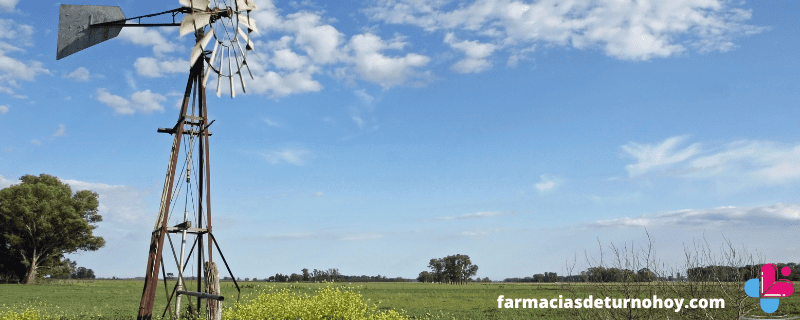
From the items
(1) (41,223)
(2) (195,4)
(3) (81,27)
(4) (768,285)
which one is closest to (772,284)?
(4) (768,285)

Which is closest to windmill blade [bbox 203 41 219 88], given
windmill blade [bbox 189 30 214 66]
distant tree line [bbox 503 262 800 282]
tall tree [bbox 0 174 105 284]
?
windmill blade [bbox 189 30 214 66]

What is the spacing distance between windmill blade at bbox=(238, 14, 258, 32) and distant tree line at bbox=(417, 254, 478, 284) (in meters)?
132

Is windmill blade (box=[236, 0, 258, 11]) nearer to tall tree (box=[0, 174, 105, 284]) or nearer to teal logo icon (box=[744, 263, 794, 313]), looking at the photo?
teal logo icon (box=[744, 263, 794, 313])

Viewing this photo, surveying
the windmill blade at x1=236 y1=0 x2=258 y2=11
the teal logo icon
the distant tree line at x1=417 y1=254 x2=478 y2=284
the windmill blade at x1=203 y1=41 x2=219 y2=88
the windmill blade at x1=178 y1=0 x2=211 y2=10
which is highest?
the windmill blade at x1=236 y1=0 x2=258 y2=11

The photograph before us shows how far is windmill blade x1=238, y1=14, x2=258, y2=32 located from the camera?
49.0 ft

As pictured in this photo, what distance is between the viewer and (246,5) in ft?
49.3

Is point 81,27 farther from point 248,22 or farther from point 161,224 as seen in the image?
point 161,224

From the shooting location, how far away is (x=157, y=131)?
51.1ft

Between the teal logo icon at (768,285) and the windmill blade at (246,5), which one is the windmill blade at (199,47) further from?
the teal logo icon at (768,285)

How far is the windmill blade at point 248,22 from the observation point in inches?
587

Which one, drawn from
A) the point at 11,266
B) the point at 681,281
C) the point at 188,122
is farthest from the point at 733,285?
the point at 11,266

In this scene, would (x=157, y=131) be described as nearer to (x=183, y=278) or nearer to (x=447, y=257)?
(x=183, y=278)

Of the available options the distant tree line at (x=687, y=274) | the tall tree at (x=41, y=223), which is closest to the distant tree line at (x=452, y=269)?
the tall tree at (x=41, y=223)

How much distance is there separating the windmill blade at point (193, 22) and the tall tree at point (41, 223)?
48.8 meters
